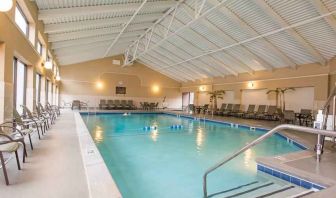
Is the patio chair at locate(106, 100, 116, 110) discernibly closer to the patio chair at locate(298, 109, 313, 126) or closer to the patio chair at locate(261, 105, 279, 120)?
the patio chair at locate(261, 105, 279, 120)

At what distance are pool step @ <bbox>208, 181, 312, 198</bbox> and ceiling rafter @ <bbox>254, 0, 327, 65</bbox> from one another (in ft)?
18.9

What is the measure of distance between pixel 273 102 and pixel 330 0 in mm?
7002

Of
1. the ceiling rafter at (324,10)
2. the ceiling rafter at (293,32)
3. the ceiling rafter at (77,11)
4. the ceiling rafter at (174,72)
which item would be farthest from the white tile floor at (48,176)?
the ceiling rafter at (174,72)

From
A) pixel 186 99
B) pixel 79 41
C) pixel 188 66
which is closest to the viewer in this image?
pixel 79 41

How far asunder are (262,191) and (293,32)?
6.81 m

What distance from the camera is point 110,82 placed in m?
17.8

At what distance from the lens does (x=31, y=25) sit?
6039 mm

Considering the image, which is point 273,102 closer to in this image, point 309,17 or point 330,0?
point 309,17

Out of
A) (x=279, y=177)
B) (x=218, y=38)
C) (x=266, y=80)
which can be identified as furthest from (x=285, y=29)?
(x=279, y=177)

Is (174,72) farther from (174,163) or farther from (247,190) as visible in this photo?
(247,190)

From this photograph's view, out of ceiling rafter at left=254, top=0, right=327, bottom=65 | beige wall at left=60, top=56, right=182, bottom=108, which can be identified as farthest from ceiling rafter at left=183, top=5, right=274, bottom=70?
beige wall at left=60, top=56, right=182, bottom=108

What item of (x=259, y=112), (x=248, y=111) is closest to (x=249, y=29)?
(x=259, y=112)

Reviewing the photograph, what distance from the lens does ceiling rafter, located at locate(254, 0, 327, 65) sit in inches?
278

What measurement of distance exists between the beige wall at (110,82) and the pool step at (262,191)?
1570 centimetres
